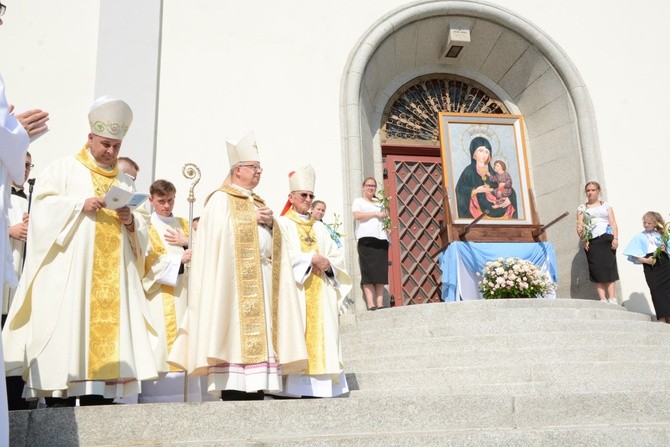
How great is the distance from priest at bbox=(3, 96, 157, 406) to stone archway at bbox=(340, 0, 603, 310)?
15.9 feet

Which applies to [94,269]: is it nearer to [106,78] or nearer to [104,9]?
[106,78]

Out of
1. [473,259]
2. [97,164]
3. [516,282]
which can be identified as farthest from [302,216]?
[473,259]

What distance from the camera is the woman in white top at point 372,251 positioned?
25.6 feet

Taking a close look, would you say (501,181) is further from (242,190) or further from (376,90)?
(242,190)

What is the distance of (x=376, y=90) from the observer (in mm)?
10453

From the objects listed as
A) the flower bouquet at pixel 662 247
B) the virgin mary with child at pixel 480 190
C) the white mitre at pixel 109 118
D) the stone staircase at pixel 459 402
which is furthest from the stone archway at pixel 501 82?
the white mitre at pixel 109 118

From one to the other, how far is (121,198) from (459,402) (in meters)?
2.35

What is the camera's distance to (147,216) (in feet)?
15.6

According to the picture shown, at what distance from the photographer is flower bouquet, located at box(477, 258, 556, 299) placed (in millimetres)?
7821

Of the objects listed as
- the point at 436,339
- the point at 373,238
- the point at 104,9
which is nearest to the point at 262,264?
the point at 436,339

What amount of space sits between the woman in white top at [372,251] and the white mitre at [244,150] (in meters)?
3.22

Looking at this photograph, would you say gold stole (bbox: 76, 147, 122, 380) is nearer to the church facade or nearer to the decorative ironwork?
the church facade

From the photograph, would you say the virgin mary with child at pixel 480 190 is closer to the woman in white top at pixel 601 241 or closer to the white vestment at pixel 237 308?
the woman in white top at pixel 601 241

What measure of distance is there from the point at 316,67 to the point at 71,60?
3.20 m
